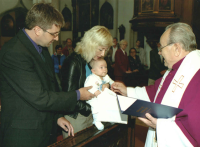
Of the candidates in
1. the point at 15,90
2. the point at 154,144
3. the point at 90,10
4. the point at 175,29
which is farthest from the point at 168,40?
the point at 90,10

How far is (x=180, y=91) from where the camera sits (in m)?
1.67

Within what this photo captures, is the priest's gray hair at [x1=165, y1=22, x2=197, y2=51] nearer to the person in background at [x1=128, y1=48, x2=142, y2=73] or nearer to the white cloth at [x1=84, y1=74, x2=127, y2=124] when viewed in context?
the white cloth at [x1=84, y1=74, x2=127, y2=124]

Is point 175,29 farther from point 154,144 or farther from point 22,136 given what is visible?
point 22,136

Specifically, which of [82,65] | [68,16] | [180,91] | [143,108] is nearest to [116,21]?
[68,16]

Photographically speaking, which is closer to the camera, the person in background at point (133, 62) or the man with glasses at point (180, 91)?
the man with glasses at point (180, 91)

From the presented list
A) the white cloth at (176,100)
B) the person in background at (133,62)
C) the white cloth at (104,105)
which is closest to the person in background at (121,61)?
the person in background at (133,62)

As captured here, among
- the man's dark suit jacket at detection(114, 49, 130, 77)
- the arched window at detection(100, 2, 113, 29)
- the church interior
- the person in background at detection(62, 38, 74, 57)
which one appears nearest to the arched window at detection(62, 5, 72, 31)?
the church interior

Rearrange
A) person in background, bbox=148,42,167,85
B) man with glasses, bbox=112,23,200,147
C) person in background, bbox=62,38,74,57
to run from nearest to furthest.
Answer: man with glasses, bbox=112,23,200,147
person in background, bbox=148,42,167,85
person in background, bbox=62,38,74,57

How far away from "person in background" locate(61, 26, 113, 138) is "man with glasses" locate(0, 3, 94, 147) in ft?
1.00

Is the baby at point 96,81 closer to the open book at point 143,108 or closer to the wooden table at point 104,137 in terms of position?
the wooden table at point 104,137

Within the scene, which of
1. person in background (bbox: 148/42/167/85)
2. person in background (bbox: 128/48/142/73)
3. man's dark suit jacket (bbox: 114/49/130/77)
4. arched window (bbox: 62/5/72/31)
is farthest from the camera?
arched window (bbox: 62/5/72/31)

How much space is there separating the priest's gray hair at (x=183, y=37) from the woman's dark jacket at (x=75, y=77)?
1.02 m

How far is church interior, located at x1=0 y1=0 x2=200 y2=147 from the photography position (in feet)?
6.15

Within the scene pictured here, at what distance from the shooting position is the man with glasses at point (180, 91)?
4.80 ft
